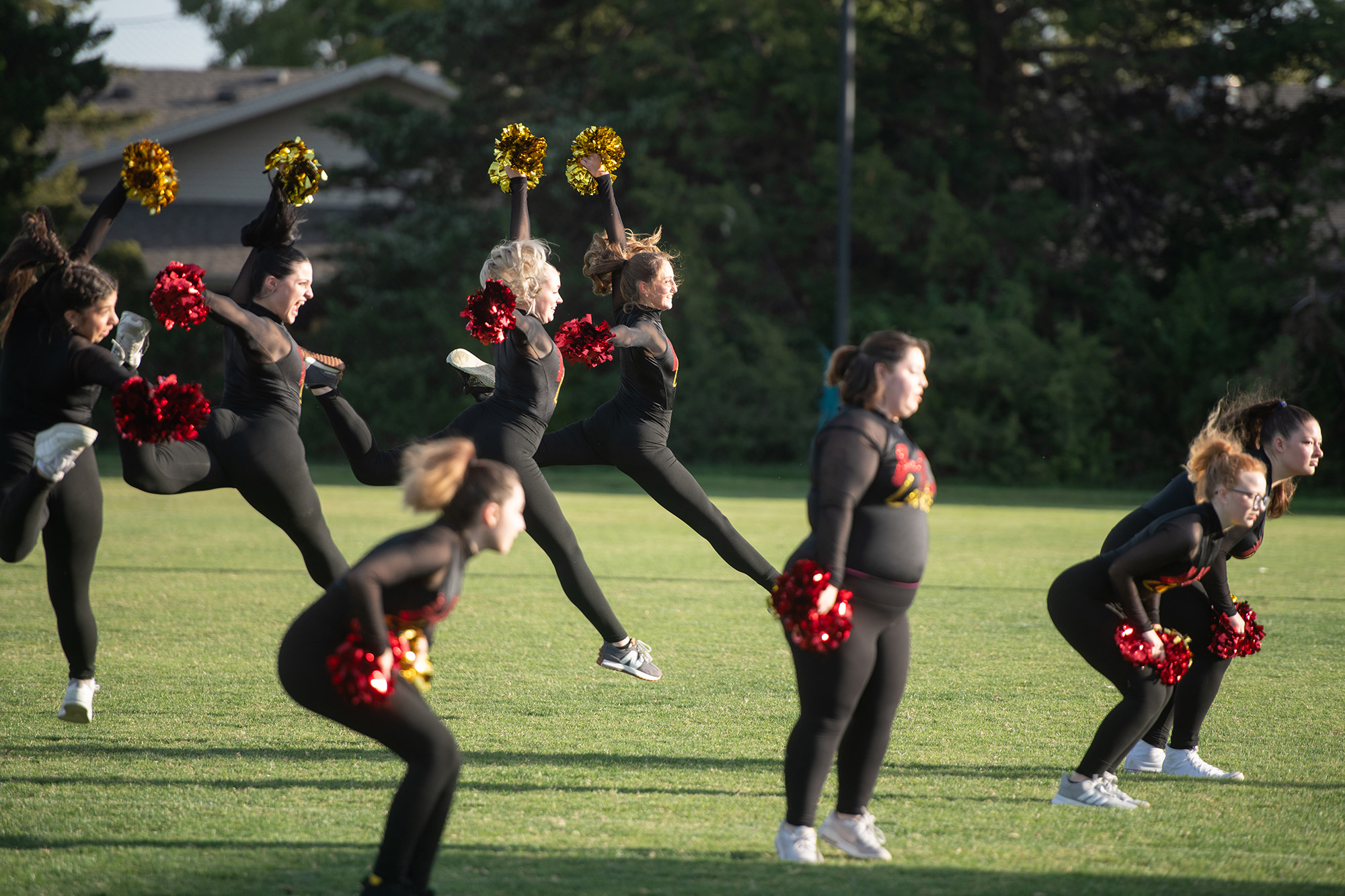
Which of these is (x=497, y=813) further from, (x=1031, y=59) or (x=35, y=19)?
(x=35, y=19)

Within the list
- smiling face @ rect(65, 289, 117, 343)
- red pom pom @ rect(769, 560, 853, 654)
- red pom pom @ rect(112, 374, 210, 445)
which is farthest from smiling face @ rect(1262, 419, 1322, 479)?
smiling face @ rect(65, 289, 117, 343)

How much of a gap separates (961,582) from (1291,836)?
627 cm

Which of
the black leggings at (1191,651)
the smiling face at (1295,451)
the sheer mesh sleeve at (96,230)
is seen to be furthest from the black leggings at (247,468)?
the smiling face at (1295,451)

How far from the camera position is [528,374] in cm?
623

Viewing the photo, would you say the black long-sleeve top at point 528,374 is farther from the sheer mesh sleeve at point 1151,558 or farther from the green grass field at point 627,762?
the sheer mesh sleeve at point 1151,558

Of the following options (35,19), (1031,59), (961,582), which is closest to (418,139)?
(35,19)

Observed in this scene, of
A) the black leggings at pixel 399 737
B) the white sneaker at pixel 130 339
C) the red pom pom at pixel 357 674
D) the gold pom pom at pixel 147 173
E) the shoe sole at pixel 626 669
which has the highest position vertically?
the gold pom pom at pixel 147 173

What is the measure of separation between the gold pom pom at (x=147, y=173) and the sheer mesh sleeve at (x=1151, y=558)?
4.18 metres

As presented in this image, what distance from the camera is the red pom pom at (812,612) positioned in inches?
143

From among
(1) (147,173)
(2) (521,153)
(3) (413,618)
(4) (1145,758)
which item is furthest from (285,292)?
(4) (1145,758)

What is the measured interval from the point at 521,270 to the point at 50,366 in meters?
2.11

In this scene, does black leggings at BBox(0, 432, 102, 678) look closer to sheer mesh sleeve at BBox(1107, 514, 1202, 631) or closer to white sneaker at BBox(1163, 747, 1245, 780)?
sheer mesh sleeve at BBox(1107, 514, 1202, 631)

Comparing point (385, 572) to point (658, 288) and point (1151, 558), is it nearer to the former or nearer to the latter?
point (1151, 558)

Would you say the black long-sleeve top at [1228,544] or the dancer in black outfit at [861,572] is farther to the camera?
the black long-sleeve top at [1228,544]
